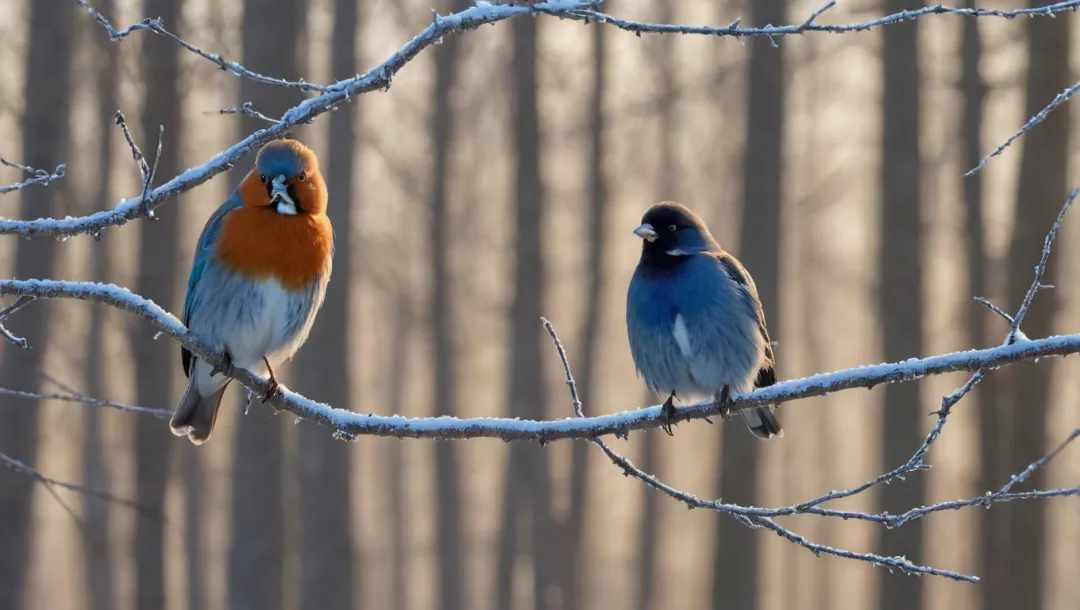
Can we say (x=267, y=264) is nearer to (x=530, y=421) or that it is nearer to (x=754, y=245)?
(x=530, y=421)

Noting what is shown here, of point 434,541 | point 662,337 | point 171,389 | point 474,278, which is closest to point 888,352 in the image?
point 662,337

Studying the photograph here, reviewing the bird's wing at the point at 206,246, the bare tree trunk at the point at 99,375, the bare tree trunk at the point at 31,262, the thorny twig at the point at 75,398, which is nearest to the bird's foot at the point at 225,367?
the thorny twig at the point at 75,398

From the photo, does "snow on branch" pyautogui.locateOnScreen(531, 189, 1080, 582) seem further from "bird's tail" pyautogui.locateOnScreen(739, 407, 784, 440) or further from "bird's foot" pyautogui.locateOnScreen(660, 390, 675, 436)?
"bird's tail" pyautogui.locateOnScreen(739, 407, 784, 440)

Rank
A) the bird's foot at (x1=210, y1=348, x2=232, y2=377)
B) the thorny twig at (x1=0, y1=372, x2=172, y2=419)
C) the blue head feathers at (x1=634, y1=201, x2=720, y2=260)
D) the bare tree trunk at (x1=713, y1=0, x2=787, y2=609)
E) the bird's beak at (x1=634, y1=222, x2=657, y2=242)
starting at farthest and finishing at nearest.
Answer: the bare tree trunk at (x1=713, y1=0, x2=787, y2=609) → the blue head feathers at (x1=634, y1=201, x2=720, y2=260) → the bird's beak at (x1=634, y1=222, x2=657, y2=242) → the bird's foot at (x1=210, y1=348, x2=232, y2=377) → the thorny twig at (x1=0, y1=372, x2=172, y2=419)

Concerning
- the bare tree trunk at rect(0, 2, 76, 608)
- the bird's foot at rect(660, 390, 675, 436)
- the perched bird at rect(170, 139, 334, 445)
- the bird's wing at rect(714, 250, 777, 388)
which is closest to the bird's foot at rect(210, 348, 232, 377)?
the perched bird at rect(170, 139, 334, 445)

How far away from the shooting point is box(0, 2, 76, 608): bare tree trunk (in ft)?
33.3

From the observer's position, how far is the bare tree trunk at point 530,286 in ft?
50.3

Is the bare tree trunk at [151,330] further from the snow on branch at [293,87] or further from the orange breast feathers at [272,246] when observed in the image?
the snow on branch at [293,87]

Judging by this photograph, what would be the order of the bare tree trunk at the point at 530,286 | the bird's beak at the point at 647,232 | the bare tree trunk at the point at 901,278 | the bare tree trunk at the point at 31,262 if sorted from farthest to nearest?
the bare tree trunk at the point at 530,286 → the bare tree trunk at the point at 901,278 → the bare tree trunk at the point at 31,262 → the bird's beak at the point at 647,232

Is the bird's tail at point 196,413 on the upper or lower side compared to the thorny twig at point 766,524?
upper

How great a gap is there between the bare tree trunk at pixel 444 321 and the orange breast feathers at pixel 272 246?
9.57 metres

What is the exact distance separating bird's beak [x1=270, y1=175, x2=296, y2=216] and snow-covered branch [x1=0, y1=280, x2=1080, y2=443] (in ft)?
2.82

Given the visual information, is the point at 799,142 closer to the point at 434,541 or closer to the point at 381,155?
the point at 381,155

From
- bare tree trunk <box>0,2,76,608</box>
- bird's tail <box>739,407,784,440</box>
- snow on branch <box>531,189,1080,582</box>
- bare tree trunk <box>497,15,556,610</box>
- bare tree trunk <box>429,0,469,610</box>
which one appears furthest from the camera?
bare tree trunk <box>429,0,469,610</box>
